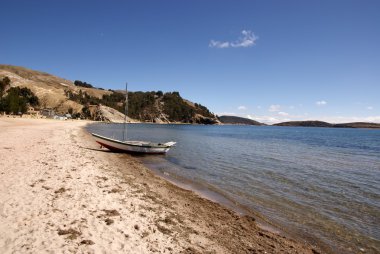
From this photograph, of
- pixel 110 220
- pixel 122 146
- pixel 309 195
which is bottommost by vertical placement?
pixel 309 195

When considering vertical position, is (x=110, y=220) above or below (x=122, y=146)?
below

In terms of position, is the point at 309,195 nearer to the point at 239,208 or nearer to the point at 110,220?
the point at 239,208

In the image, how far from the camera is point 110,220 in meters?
9.41

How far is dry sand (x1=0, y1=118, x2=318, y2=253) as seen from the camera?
774 cm

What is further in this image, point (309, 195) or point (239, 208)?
point (309, 195)

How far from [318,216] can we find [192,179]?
32.1 ft

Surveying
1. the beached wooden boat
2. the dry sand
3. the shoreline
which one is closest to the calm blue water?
the shoreline

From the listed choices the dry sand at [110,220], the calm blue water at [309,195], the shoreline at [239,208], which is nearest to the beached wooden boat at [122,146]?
the calm blue water at [309,195]

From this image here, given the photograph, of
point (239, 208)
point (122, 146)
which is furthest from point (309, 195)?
point (122, 146)

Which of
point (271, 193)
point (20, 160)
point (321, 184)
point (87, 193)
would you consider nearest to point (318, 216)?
point (271, 193)

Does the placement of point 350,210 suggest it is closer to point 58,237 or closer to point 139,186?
point 139,186

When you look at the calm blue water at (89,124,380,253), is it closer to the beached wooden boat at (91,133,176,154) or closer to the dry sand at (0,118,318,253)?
the dry sand at (0,118,318,253)

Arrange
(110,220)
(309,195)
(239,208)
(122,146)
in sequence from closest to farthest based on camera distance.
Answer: (110,220)
(239,208)
(309,195)
(122,146)

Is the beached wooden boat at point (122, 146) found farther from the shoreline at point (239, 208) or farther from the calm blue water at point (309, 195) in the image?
the shoreline at point (239, 208)
